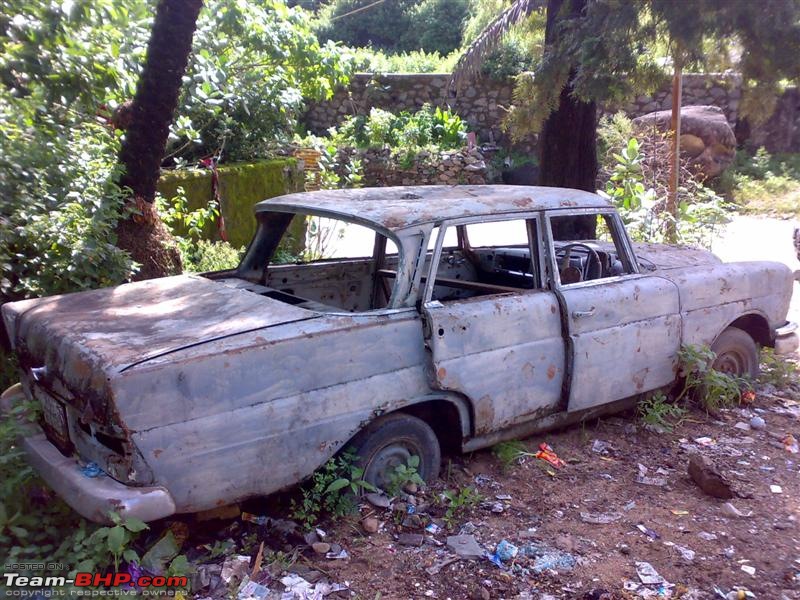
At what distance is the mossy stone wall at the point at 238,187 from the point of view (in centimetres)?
809

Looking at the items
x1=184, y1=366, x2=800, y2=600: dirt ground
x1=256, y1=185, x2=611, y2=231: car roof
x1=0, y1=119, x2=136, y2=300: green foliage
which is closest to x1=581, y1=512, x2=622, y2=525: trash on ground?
x1=184, y1=366, x2=800, y2=600: dirt ground

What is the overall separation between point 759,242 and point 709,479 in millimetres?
8902

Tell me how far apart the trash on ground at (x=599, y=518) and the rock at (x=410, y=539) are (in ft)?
2.84

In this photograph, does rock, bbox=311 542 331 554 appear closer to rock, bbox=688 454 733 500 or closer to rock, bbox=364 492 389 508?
rock, bbox=364 492 389 508

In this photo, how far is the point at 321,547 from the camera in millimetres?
3496

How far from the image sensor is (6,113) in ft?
16.0

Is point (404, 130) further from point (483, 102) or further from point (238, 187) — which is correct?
point (238, 187)

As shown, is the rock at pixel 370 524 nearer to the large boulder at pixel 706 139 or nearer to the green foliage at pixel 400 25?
the large boulder at pixel 706 139

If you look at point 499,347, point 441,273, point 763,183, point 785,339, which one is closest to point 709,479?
point 499,347

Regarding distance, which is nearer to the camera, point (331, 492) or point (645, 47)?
point (331, 492)

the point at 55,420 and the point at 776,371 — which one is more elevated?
the point at 55,420

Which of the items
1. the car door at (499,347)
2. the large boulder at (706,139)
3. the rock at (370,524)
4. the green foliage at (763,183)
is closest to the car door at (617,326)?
the car door at (499,347)

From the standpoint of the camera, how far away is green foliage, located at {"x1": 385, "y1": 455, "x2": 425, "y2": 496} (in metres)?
3.84

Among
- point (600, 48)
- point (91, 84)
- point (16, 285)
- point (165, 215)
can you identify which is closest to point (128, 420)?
point (16, 285)
